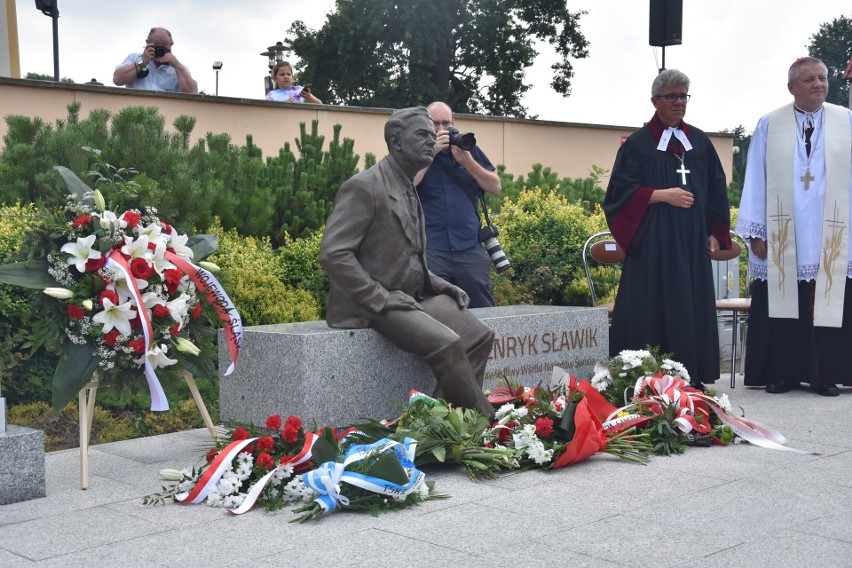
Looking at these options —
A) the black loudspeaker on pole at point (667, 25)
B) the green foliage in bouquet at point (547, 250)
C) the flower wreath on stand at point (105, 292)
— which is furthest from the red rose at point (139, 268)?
the black loudspeaker on pole at point (667, 25)

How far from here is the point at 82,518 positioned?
4.61 m

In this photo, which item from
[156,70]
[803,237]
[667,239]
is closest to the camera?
[667,239]

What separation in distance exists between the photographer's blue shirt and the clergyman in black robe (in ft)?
3.53

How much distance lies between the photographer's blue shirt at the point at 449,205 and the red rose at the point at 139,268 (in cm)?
234

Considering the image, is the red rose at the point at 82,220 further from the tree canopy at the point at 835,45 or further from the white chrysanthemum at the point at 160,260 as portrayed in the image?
the tree canopy at the point at 835,45

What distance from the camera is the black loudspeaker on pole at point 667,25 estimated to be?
1175 cm

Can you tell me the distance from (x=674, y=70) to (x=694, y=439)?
2583 millimetres

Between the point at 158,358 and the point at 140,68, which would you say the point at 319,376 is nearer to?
the point at 158,358

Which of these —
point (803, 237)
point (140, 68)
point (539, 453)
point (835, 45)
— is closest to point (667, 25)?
point (803, 237)

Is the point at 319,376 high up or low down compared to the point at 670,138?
down

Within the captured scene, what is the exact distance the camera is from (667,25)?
1177 cm

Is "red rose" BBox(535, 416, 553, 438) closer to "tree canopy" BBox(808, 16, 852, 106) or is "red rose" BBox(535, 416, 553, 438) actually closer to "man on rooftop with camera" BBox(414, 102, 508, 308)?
"man on rooftop with camera" BBox(414, 102, 508, 308)

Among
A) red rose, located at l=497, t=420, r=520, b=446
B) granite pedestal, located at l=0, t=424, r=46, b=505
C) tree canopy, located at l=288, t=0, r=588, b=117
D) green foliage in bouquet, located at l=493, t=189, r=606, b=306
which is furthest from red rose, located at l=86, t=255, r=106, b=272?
tree canopy, located at l=288, t=0, r=588, b=117

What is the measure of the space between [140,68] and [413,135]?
586cm
